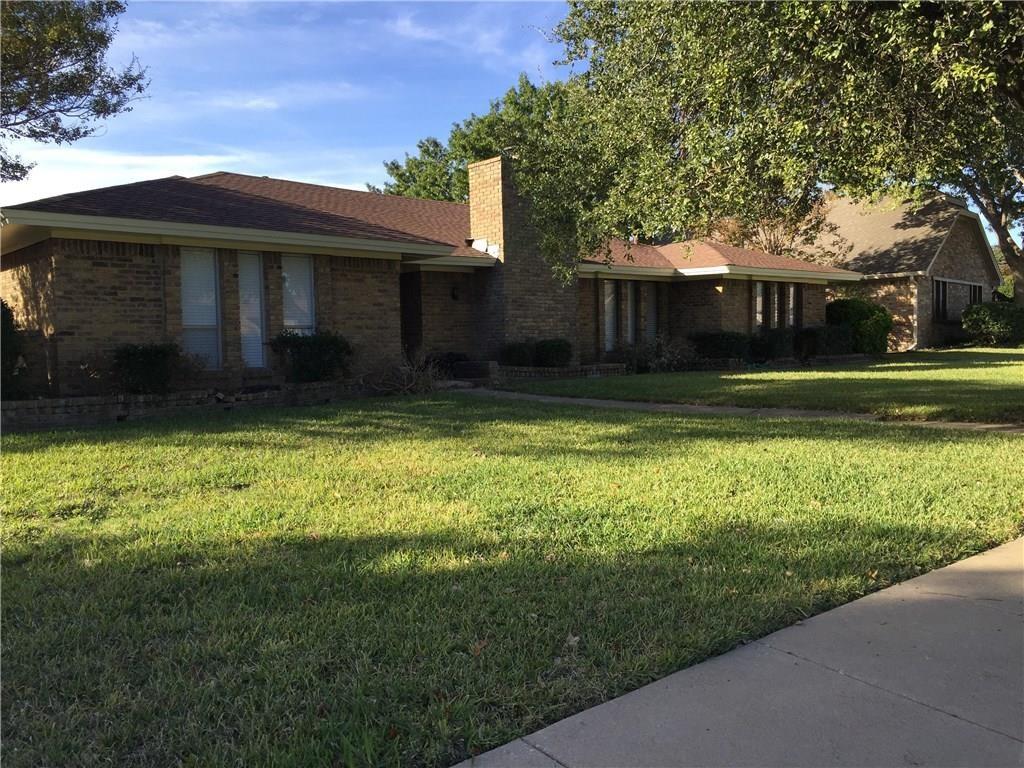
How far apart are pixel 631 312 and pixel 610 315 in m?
0.97

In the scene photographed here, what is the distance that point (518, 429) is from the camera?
956 centimetres

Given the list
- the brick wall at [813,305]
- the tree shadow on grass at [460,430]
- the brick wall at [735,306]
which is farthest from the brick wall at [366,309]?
the brick wall at [813,305]

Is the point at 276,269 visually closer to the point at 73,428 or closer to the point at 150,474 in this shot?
the point at 73,428

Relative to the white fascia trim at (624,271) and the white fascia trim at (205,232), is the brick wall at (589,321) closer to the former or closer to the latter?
the white fascia trim at (624,271)

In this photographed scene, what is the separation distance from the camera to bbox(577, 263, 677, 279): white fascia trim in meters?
19.2

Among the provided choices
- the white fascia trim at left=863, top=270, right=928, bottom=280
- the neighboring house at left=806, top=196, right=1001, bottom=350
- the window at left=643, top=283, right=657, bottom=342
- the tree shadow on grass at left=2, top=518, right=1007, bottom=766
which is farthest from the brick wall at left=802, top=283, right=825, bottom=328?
the tree shadow on grass at left=2, top=518, right=1007, bottom=766

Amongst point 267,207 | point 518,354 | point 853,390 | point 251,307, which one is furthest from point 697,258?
point 251,307

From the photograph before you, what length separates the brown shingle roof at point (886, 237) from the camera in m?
31.2

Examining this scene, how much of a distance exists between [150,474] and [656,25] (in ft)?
28.3

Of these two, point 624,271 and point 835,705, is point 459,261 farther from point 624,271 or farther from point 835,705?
point 835,705

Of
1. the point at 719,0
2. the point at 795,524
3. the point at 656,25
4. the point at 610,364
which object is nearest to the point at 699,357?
the point at 610,364

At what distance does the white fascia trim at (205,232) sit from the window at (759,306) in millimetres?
12134

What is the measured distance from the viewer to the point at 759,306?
23.8 meters

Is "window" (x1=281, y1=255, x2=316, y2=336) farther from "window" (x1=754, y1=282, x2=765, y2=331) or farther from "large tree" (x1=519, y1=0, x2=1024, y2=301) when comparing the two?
"window" (x1=754, y1=282, x2=765, y2=331)
